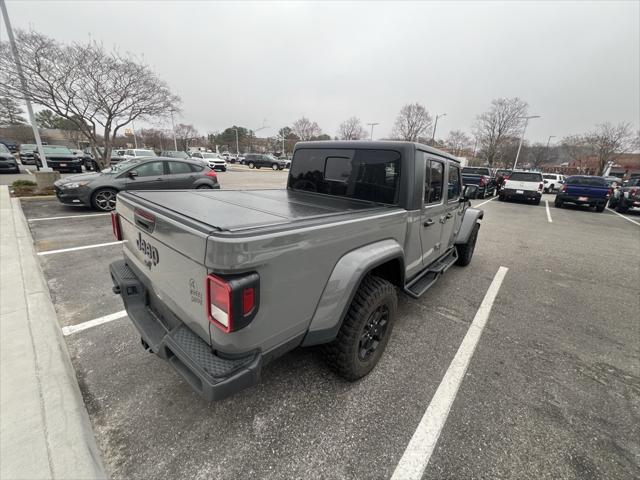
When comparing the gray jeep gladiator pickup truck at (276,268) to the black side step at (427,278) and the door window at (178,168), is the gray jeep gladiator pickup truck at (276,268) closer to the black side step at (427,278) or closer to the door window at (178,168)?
the black side step at (427,278)

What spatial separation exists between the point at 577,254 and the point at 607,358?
4.88 m

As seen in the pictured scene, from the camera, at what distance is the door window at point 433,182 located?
2.94 meters

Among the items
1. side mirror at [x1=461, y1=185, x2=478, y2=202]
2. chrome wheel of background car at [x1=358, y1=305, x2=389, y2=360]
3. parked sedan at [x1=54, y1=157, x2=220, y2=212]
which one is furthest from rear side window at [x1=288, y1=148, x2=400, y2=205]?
parked sedan at [x1=54, y1=157, x2=220, y2=212]

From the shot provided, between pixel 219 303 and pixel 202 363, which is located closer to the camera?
pixel 219 303

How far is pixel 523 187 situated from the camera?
1538 cm

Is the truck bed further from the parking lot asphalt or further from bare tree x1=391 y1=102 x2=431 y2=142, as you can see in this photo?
bare tree x1=391 y1=102 x2=431 y2=142

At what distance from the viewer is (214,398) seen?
142 cm

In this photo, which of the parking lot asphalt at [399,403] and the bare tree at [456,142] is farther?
the bare tree at [456,142]

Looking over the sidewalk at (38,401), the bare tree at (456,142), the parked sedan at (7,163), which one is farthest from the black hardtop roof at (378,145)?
the bare tree at (456,142)

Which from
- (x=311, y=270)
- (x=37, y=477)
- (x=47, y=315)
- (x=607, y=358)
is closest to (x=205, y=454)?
(x=37, y=477)

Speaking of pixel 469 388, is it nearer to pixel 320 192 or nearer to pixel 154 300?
pixel 320 192

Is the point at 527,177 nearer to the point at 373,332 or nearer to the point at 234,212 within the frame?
the point at 373,332

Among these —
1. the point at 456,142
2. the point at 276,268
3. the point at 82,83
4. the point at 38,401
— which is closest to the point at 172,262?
the point at 276,268

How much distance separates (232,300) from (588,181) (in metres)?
19.8
